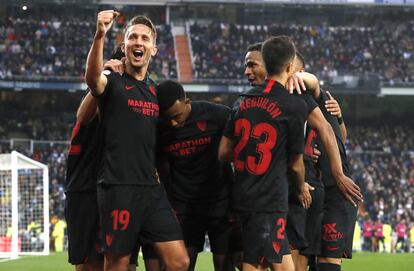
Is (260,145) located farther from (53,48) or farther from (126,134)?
(53,48)

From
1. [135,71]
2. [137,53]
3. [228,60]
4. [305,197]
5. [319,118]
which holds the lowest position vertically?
[305,197]

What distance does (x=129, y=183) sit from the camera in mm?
7203

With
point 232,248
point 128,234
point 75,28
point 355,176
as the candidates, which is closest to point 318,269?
point 232,248

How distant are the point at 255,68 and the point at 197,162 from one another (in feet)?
2.97

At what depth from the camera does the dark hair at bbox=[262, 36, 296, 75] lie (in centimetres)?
698

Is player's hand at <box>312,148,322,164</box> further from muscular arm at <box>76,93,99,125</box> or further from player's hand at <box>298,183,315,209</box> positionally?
muscular arm at <box>76,93,99,125</box>

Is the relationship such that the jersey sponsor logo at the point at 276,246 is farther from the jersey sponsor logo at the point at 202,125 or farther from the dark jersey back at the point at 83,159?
the dark jersey back at the point at 83,159

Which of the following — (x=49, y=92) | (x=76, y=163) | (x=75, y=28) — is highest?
(x=75, y=28)

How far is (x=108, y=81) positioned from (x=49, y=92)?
121 feet

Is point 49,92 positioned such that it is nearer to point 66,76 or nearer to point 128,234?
point 66,76

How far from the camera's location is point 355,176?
130ft

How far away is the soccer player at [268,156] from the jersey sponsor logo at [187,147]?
84 centimetres

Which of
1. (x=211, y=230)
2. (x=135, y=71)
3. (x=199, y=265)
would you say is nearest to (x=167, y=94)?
(x=135, y=71)

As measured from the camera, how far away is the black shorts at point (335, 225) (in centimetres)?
891
